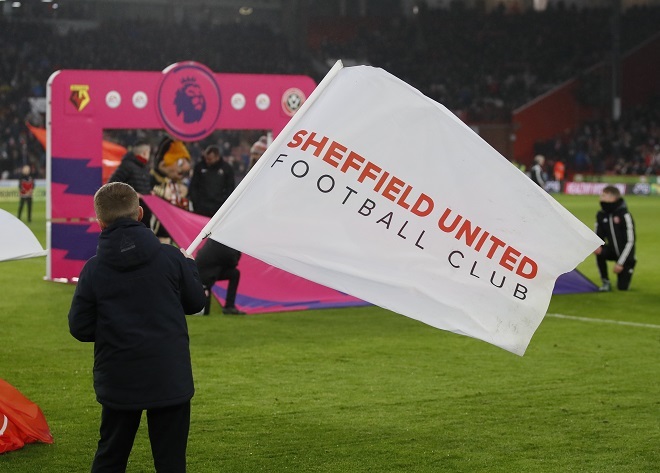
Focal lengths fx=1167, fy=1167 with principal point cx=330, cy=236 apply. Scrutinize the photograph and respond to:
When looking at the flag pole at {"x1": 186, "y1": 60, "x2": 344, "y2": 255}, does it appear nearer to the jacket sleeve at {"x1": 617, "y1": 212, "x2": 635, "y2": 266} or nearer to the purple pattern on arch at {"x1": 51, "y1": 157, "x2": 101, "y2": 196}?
the jacket sleeve at {"x1": 617, "y1": 212, "x2": 635, "y2": 266}

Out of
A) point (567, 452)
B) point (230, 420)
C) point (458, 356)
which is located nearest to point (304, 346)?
point (458, 356)

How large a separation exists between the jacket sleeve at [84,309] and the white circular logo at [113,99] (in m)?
10.7

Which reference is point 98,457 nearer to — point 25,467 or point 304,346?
point 25,467

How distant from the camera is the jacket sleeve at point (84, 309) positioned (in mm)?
4750

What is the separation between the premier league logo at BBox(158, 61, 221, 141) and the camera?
15.1 m

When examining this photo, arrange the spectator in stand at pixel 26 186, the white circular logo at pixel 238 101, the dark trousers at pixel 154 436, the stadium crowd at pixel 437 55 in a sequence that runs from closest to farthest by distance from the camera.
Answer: the dark trousers at pixel 154 436 < the white circular logo at pixel 238 101 < the spectator in stand at pixel 26 186 < the stadium crowd at pixel 437 55

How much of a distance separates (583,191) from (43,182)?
1904cm

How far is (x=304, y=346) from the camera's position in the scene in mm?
10336

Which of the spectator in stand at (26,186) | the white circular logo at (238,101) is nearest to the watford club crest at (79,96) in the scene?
the white circular logo at (238,101)

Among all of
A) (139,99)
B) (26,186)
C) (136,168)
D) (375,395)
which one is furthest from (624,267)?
(26,186)

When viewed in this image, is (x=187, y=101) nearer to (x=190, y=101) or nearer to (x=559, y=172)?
(x=190, y=101)

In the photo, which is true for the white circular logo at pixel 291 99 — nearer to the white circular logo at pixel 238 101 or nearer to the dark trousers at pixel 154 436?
the white circular logo at pixel 238 101

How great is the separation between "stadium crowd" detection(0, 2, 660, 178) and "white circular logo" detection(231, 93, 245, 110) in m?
27.5

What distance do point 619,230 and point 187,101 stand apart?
577 cm
